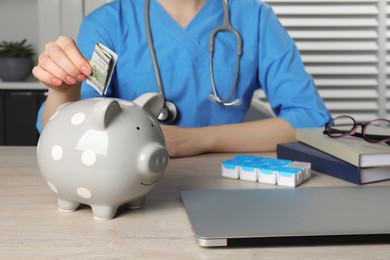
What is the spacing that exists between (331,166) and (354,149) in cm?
6

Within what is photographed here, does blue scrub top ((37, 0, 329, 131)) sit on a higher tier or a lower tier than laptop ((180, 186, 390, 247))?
higher

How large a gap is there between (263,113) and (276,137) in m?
0.30

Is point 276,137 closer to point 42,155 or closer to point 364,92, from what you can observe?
point 42,155

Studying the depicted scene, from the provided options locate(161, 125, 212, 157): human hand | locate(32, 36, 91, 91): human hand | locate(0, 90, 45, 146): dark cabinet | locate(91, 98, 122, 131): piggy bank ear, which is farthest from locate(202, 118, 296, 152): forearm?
locate(0, 90, 45, 146): dark cabinet

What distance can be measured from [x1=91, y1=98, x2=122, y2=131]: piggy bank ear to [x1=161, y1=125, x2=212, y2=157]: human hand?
43 centimetres

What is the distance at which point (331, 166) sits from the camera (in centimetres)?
94

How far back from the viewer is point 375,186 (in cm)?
85

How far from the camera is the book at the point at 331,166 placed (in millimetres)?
886

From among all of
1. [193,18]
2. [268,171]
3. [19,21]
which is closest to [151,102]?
[268,171]

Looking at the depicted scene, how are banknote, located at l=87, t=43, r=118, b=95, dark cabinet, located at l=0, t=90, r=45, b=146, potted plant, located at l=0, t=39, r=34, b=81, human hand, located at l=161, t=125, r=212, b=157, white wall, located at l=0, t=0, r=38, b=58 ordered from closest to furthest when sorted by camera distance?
banknote, located at l=87, t=43, r=118, b=95 < human hand, located at l=161, t=125, r=212, b=157 < dark cabinet, located at l=0, t=90, r=45, b=146 < potted plant, located at l=0, t=39, r=34, b=81 < white wall, located at l=0, t=0, r=38, b=58

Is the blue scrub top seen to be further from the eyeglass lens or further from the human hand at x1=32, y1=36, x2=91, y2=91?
the human hand at x1=32, y1=36, x2=91, y2=91

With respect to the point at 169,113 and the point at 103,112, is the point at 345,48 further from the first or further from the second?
the point at 103,112

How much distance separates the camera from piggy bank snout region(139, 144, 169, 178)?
69cm

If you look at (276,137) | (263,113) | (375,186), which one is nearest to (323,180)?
(375,186)
